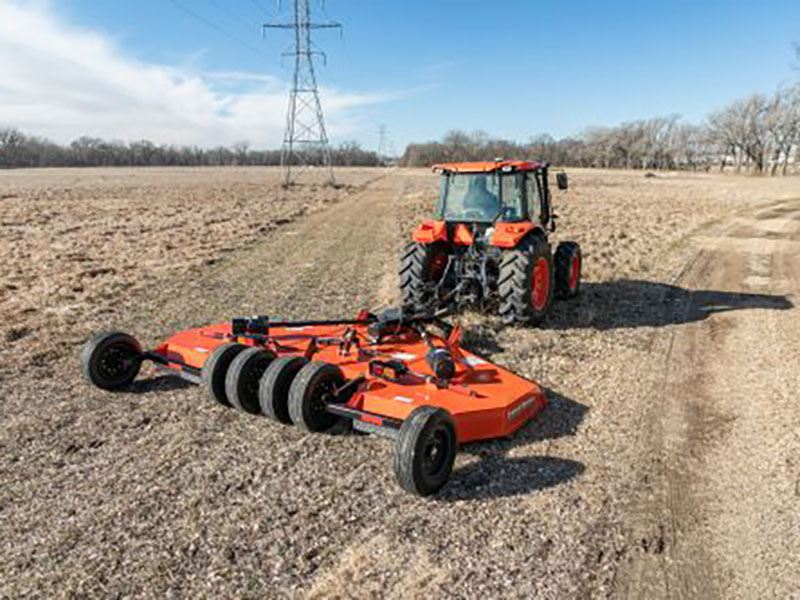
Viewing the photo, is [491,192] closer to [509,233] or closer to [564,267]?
[509,233]

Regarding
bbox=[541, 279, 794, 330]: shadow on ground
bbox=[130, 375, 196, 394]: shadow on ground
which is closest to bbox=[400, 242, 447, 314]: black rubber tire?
bbox=[541, 279, 794, 330]: shadow on ground

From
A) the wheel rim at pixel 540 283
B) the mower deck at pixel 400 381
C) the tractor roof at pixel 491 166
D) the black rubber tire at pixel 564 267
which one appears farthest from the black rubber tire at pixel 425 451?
the black rubber tire at pixel 564 267

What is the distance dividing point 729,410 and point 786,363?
1.82 m

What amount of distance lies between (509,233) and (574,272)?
2122mm

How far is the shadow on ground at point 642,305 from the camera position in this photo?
8570mm

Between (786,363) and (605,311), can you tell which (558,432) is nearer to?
(786,363)

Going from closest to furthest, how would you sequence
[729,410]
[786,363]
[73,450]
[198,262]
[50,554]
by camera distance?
1. [50,554]
2. [73,450]
3. [729,410]
4. [786,363]
5. [198,262]

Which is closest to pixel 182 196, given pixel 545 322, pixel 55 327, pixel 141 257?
pixel 141 257

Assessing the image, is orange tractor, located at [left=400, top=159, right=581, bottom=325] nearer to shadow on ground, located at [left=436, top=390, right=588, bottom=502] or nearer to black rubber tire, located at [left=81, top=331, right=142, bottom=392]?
shadow on ground, located at [left=436, top=390, right=588, bottom=502]

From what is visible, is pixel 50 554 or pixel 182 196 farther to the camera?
pixel 182 196

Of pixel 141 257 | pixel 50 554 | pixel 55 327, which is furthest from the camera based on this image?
pixel 141 257

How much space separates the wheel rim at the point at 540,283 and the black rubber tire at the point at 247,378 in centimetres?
377

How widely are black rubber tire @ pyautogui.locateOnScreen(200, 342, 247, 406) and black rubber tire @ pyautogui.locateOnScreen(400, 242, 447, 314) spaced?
3448mm

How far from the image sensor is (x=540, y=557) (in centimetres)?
360
